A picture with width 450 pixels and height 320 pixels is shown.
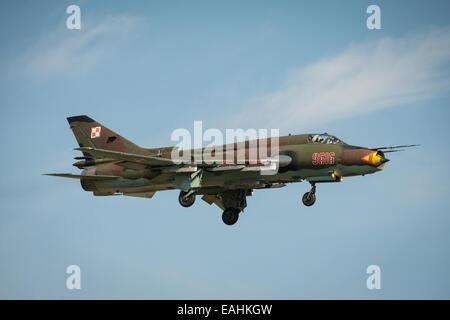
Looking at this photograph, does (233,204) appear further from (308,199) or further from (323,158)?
(323,158)

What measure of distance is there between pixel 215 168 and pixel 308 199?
16.6 feet

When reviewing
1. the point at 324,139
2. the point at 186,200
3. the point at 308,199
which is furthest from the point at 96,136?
the point at 324,139

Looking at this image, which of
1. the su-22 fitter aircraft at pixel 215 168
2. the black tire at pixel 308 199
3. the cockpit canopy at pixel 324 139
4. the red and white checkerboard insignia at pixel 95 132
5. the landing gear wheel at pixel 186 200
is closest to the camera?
the su-22 fitter aircraft at pixel 215 168

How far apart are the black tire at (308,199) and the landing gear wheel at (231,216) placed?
579 cm

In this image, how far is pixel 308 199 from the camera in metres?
34.4

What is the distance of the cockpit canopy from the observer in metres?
34.7

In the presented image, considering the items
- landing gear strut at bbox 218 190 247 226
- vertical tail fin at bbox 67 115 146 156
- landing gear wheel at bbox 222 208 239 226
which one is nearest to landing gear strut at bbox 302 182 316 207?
landing gear strut at bbox 218 190 247 226

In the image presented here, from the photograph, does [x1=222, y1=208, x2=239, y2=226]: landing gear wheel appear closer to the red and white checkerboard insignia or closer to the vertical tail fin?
the vertical tail fin

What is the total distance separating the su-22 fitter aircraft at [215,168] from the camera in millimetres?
33875

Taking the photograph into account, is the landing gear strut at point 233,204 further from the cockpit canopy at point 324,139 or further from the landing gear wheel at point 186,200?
the cockpit canopy at point 324,139

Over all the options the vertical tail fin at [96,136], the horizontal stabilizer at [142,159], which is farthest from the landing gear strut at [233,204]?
the vertical tail fin at [96,136]

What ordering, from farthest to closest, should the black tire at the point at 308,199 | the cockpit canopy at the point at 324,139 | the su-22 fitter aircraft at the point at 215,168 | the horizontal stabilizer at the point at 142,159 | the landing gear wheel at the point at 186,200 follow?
the landing gear wheel at the point at 186,200
the cockpit canopy at the point at 324,139
the black tire at the point at 308,199
the su-22 fitter aircraft at the point at 215,168
the horizontal stabilizer at the point at 142,159

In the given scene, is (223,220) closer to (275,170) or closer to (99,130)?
(275,170)
